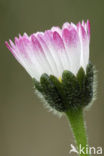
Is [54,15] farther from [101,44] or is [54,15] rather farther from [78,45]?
[78,45]

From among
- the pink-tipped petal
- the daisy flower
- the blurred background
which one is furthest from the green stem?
the blurred background

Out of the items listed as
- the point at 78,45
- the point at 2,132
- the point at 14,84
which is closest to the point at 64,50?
the point at 78,45

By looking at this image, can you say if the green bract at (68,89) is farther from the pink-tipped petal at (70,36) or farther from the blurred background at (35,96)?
the blurred background at (35,96)

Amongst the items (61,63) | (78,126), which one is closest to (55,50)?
(61,63)

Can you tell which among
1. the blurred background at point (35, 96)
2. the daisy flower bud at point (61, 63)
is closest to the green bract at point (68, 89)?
the daisy flower bud at point (61, 63)

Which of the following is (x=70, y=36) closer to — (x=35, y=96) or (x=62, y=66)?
(x=62, y=66)

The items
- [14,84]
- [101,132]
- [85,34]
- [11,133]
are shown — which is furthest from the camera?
[14,84]
